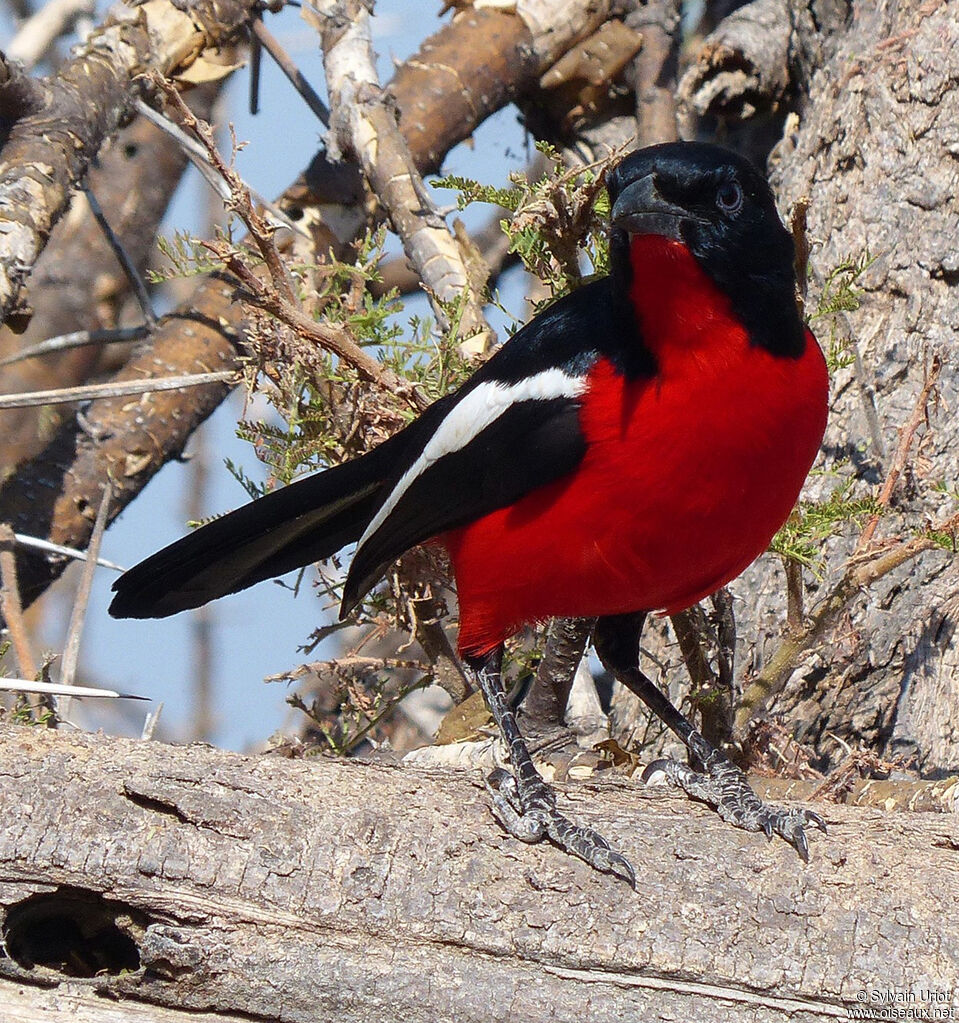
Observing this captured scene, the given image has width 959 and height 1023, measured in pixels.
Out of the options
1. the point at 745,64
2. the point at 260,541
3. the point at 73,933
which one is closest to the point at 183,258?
the point at 260,541

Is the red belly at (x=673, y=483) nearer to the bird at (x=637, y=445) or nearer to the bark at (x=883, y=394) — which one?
the bird at (x=637, y=445)

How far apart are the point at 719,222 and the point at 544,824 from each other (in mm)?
1316

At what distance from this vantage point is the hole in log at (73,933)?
2.59 meters

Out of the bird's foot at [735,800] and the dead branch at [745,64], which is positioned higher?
the dead branch at [745,64]

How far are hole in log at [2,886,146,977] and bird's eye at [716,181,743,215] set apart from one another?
186 centimetres

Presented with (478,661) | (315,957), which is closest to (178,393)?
(478,661)

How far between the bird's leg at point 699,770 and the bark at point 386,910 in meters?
0.08

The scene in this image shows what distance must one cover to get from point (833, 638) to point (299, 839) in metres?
1.74

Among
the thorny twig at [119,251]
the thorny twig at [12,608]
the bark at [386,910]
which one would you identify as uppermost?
the thorny twig at [119,251]

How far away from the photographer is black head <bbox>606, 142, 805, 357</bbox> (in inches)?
105

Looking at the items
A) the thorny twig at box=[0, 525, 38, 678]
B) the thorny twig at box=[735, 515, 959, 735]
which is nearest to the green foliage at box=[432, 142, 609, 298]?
the thorny twig at box=[735, 515, 959, 735]

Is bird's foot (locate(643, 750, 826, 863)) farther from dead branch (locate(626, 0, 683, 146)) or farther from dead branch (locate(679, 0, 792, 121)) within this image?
dead branch (locate(679, 0, 792, 121))

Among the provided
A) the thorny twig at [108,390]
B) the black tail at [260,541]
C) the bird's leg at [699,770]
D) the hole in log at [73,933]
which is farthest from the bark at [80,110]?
the bird's leg at [699,770]

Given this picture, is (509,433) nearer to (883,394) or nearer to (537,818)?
(537,818)
